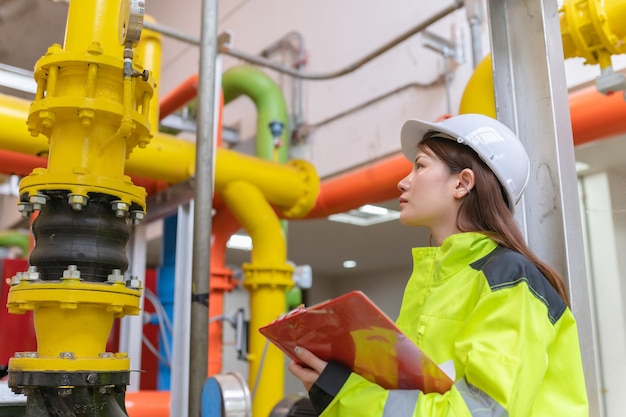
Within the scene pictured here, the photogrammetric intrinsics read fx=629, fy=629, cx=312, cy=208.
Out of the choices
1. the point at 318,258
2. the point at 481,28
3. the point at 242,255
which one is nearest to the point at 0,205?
the point at 242,255

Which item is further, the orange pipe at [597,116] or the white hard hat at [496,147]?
the orange pipe at [597,116]

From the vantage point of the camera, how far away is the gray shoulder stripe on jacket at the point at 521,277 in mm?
750

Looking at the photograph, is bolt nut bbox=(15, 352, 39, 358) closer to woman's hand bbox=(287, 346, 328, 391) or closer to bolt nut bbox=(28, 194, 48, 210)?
bolt nut bbox=(28, 194, 48, 210)

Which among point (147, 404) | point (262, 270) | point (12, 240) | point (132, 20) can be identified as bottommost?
point (147, 404)

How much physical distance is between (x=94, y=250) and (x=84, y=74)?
27cm

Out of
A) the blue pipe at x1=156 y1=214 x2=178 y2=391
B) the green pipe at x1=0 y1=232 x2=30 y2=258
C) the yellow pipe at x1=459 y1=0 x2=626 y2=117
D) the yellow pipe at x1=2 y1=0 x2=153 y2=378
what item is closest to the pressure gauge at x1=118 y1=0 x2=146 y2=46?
the yellow pipe at x1=2 y1=0 x2=153 y2=378

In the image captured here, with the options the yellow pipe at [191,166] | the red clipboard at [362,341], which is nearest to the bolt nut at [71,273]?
Result: the red clipboard at [362,341]

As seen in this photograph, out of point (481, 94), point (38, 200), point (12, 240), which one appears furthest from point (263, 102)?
point (12, 240)

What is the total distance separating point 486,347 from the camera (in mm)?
688

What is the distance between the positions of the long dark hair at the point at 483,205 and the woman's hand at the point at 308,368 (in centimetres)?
29

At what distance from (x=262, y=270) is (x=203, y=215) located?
1.14 meters

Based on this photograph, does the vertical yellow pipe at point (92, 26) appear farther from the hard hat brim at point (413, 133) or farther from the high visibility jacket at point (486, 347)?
the high visibility jacket at point (486, 347)

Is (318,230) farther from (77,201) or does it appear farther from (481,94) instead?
(77,201)

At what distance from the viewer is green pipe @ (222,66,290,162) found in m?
3.17
